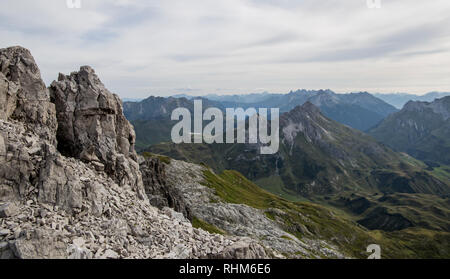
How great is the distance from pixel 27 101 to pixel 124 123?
1513 centimetres

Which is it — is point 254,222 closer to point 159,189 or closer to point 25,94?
point 159,189

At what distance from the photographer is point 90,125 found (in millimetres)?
40781

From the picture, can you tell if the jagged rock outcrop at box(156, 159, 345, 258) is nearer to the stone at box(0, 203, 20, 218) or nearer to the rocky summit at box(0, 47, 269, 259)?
the rocky summit at box(0, 47, 269, 259)

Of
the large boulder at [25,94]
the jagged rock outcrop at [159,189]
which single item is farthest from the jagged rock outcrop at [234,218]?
the large boulder at [25,94]

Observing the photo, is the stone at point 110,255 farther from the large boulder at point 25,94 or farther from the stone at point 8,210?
the large boulder at point 25,94

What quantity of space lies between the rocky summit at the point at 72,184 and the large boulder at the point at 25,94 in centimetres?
11

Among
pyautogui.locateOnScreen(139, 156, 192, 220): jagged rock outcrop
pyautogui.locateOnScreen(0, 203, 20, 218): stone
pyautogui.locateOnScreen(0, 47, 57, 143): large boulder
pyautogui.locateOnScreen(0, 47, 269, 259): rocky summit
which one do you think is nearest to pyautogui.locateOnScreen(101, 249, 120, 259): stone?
pyautogui.locateOnScreen(0, 47, 269, 259): rocky summit

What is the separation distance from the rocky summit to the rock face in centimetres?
13

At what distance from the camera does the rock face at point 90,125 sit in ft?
127

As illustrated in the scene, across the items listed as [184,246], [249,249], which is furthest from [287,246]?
[184,246]

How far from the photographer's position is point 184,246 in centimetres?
3134

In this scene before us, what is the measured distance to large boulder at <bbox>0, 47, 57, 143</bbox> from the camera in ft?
107
